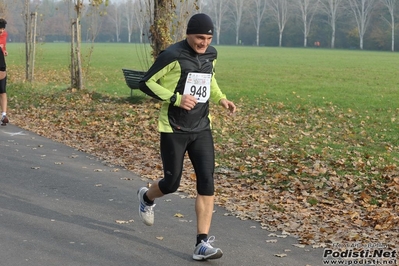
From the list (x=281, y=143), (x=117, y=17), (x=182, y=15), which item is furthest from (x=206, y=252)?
(x=117, y=17)

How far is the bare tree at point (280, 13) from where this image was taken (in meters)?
124

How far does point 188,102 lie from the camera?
20.1ft

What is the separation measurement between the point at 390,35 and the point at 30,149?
9860 centimetres

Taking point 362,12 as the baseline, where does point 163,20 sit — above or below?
below

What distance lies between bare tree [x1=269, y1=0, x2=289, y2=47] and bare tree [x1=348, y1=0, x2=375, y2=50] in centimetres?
1267

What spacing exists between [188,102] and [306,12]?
384 feet

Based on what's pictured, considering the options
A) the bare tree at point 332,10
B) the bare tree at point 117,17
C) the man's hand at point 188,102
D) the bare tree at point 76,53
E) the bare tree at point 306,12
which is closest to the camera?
the man's hand at point 188,102

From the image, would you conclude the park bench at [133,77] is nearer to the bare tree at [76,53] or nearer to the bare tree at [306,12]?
the bare tree at [76,53]

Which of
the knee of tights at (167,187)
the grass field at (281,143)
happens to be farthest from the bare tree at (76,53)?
the knee of tights at (167,187)

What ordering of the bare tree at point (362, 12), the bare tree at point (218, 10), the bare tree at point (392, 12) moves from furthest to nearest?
the bare tree at point (218, 10), the bare tree at point (362, 12), the bare tree at point (392, 12)

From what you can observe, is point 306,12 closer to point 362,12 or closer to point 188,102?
point 362,12

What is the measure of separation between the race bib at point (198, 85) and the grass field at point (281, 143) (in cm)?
169

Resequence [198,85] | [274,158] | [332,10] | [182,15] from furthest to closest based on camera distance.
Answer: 1. [332,10]
2. [182,15]
3. [274,158]
4. [198,85]

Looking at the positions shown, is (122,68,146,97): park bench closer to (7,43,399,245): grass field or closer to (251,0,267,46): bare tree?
(7,43,399,245): grass field
